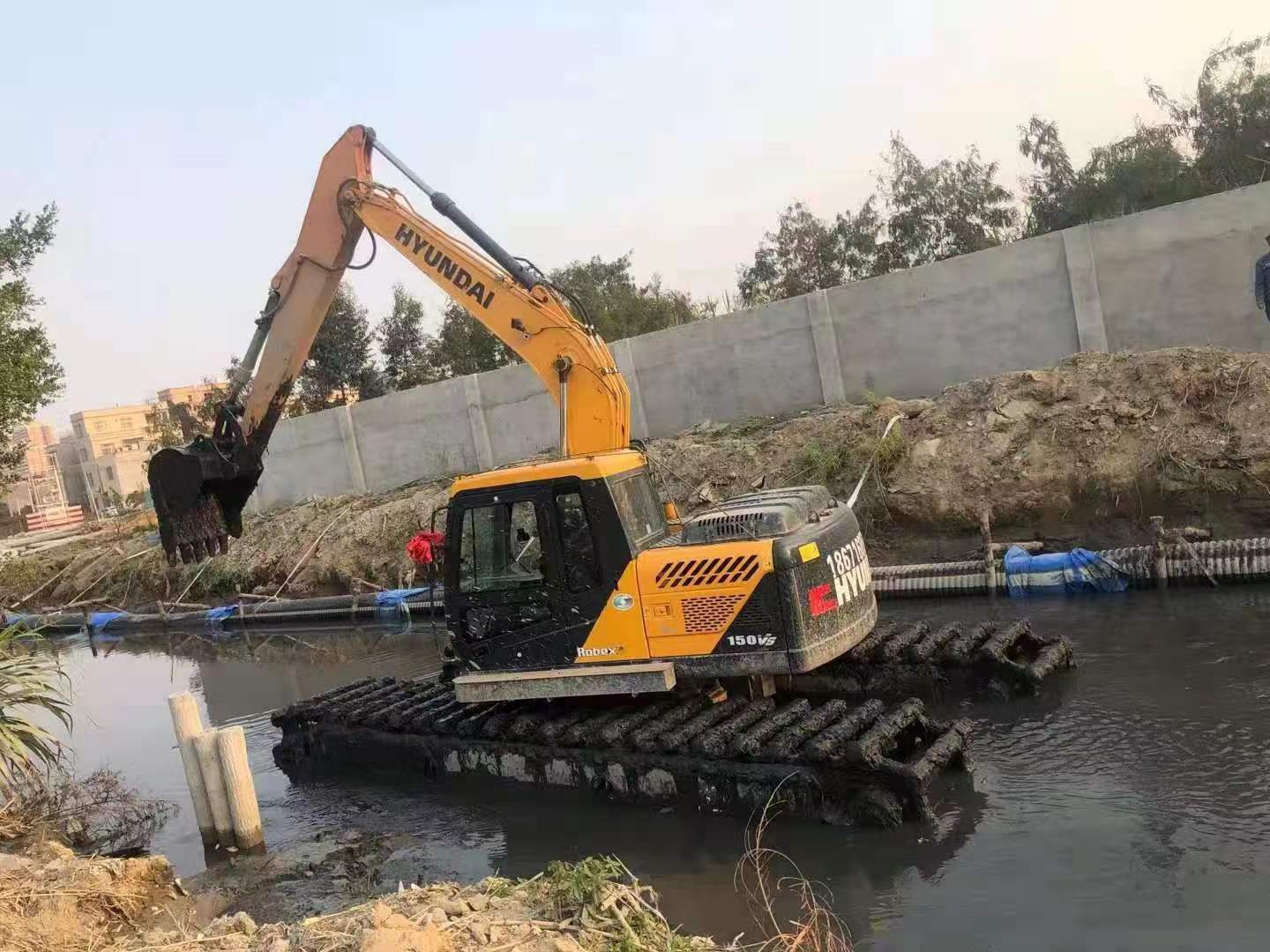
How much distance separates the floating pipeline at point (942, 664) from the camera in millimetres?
7547

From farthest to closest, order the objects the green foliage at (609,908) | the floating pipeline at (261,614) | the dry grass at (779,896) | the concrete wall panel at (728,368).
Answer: the concrete wall panel at (728,368) → the floating pipeline at (261,614) → the dry grass at (779,896) → the green foliage at (609,908)

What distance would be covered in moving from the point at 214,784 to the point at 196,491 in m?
2.74

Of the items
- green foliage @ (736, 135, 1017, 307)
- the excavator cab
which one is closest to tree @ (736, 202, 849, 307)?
green foliage @ (736, 135, 1017, 307)

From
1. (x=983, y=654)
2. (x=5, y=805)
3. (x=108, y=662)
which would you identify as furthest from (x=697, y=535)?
(x=108, y=662)

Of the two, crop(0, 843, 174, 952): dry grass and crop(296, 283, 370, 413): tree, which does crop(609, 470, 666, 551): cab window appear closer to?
crop(0, 843, 174, 952): dry grass

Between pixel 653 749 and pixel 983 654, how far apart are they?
2.75 m

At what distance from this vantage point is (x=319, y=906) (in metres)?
5.83

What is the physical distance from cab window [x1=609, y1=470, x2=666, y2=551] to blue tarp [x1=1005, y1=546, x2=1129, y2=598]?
5.39m

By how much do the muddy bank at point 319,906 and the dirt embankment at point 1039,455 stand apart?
7645mm

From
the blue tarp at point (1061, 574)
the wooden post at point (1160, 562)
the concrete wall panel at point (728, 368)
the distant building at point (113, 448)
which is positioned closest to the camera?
the wooden post at point (1160, 562)

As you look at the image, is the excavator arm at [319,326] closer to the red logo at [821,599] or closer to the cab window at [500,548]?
the cab window at [500,548]

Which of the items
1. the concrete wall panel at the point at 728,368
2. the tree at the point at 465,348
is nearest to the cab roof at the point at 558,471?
the concrete wall panel at the point at 728,368

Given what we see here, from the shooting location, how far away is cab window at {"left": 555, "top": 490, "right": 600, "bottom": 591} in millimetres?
6754

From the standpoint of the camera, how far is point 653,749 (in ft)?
21.3
